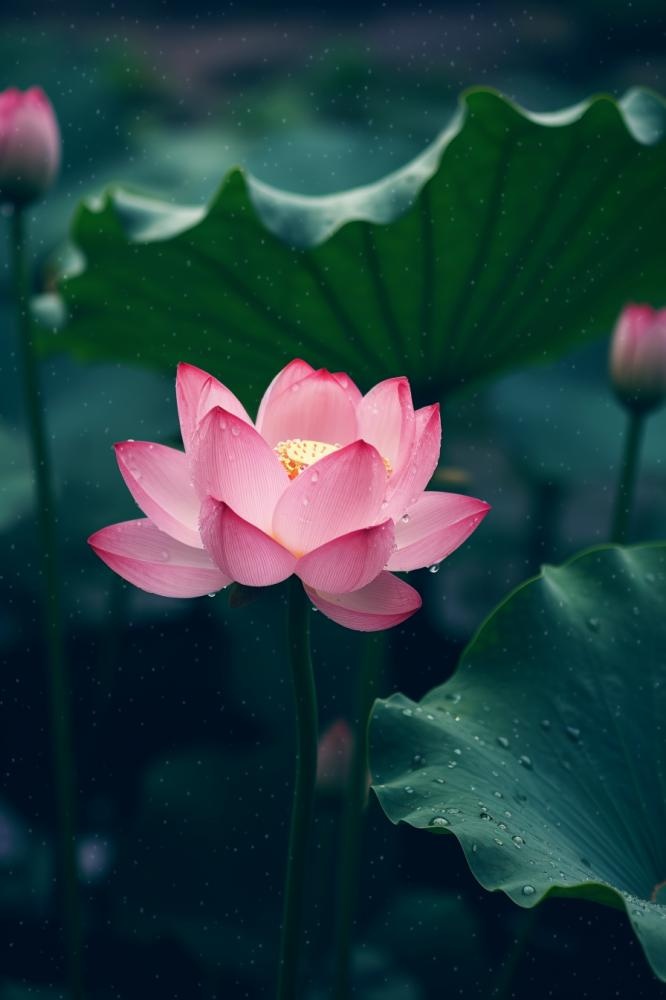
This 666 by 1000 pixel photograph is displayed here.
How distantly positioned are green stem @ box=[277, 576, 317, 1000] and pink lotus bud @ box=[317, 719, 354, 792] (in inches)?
16.1

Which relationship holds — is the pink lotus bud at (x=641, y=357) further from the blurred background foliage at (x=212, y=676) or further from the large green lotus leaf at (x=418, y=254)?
the blurred background foliage at (x=212, y=676)

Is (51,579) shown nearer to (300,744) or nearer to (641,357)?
(300,744)

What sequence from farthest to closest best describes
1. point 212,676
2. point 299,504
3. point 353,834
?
1. point 212,676
2. point 353,834
3. point 299,504

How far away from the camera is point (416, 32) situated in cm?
281

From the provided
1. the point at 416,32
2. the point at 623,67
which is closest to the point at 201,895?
the point at 416,32

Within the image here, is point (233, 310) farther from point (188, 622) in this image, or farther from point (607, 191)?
point (188, 622)

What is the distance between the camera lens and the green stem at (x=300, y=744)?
57 cm

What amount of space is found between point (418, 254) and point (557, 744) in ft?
1.33

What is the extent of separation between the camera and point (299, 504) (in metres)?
0.55

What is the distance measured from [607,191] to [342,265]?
0.74ft

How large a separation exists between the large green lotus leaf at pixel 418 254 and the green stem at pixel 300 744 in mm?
373

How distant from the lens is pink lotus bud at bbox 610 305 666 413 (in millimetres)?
1062

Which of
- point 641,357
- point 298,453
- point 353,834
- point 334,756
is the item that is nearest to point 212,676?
point 334,756

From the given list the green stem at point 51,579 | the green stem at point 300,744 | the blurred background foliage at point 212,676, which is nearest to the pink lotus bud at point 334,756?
the blurred background foliage at point 212,676
